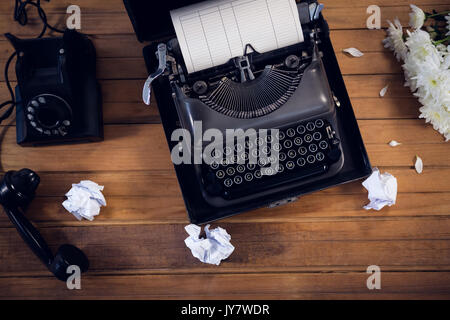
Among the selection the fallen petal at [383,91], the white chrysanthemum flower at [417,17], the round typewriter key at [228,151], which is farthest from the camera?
the fallen petal at [383,91]

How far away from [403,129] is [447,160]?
21 centimetres

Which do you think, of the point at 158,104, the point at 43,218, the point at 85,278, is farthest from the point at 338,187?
the point at 43,218

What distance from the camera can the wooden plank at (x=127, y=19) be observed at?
1.58 meters

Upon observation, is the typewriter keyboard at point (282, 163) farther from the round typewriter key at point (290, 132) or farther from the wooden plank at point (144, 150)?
the wooden plank at point (144, 150)

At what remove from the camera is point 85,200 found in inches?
56.7

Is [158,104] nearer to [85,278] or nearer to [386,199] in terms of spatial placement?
[85,278]

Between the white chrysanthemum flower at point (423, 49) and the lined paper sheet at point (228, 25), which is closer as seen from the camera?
the lined paper sheet at point (228, 25)

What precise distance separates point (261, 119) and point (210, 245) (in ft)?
1.69

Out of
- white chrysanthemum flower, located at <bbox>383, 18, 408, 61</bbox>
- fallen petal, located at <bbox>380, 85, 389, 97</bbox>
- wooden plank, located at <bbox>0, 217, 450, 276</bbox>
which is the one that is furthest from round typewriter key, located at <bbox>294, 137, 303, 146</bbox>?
white chrysanthemum flower, located at <bbox>383, 18, 408, 61</bbox>

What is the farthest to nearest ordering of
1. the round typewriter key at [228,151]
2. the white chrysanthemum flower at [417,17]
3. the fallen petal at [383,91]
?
1. the fallen petal at [383,91]
2. the white chrysanthemum flower at [417,17]
3. the round typewriter key at [228,151]

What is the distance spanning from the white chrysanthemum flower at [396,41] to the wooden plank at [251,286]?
864mm

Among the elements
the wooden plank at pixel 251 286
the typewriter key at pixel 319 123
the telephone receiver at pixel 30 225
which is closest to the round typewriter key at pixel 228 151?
the typewriter key at pixel 319 123

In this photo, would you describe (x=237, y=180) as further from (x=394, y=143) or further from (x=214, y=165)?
(x=394, y=143)

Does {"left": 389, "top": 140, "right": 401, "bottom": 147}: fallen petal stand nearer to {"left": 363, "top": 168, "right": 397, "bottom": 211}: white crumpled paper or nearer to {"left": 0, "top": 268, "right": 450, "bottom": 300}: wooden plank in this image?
{"left": 363, "top": 168, "right": 397, "bottom": 211}: white crumpled paper
